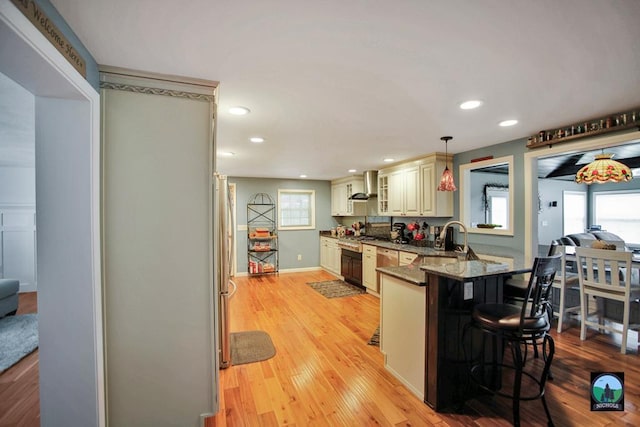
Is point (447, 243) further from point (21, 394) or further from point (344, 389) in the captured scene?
point (21, 394)

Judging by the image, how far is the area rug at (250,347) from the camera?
8.96 ft

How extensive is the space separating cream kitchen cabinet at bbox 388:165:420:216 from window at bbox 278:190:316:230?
104 inches

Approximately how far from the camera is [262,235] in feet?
20.7

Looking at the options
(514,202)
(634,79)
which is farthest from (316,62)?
(514,202)

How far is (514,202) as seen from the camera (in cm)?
330

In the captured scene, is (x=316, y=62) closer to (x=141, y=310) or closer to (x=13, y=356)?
(x=141, y=310)

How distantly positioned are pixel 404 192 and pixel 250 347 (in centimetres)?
325

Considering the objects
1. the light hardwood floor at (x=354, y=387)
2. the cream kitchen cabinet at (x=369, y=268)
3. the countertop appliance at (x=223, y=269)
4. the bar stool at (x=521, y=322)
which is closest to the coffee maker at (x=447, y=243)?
the cream kitchen cabinet at (x=369, y=268)

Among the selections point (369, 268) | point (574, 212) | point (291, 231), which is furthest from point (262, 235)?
point (574, 212)

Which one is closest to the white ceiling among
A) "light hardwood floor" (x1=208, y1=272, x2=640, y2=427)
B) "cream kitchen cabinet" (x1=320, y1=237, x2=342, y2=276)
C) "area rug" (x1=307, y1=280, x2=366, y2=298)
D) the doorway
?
the doorway

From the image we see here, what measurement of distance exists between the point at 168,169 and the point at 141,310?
2.85ft

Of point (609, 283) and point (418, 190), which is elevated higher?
point (418, 190)

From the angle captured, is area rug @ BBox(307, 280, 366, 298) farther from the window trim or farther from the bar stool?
the window trim

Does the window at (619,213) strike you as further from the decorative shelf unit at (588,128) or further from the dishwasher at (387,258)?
the dishwasher at (387,258)
